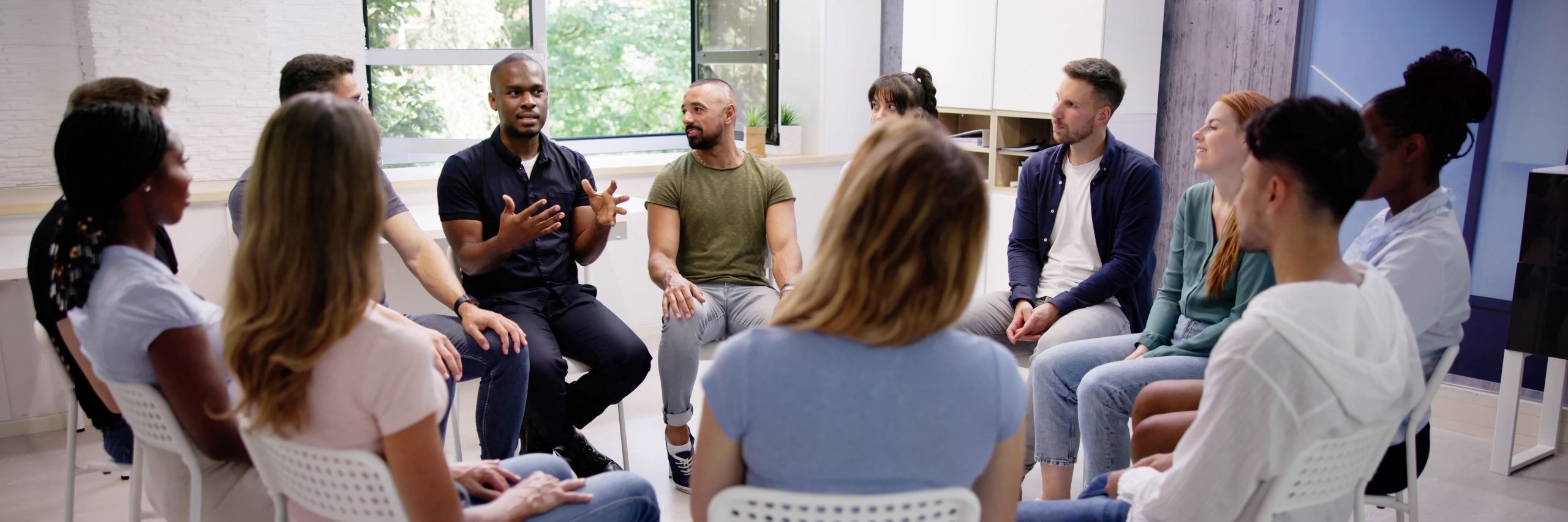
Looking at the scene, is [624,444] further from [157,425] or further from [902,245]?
[902,245]

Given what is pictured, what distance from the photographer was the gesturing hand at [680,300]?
113 inches

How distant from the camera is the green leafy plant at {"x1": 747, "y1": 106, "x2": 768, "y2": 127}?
16.2 ft

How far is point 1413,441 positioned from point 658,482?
1914 millimetres

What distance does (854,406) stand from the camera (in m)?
1.22

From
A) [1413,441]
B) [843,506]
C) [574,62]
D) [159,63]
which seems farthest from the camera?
[574,62]

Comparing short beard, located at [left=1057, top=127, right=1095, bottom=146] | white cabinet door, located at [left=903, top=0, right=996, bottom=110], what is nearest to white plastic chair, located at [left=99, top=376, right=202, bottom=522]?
short beard, located at [left=1057, top=127, right=1095, bottom=146]

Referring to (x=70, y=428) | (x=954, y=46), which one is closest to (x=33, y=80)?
(x=70, y=428)

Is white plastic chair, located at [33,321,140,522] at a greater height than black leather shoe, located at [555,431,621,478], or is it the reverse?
white plastic chair, located at [33,321,140,522]

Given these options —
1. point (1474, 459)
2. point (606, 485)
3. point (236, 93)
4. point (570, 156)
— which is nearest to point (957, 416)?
point (606, 485)

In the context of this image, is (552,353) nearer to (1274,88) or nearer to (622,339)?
(622,339)

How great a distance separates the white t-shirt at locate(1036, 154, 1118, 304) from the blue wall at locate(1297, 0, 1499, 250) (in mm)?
1147

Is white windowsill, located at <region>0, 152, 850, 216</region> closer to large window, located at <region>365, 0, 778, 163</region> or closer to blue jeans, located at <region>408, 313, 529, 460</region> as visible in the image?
large window, located at <region>365, 0, 778, 163</region>

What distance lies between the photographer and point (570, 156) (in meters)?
3.09

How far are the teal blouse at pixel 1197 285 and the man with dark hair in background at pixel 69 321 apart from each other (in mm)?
2184
